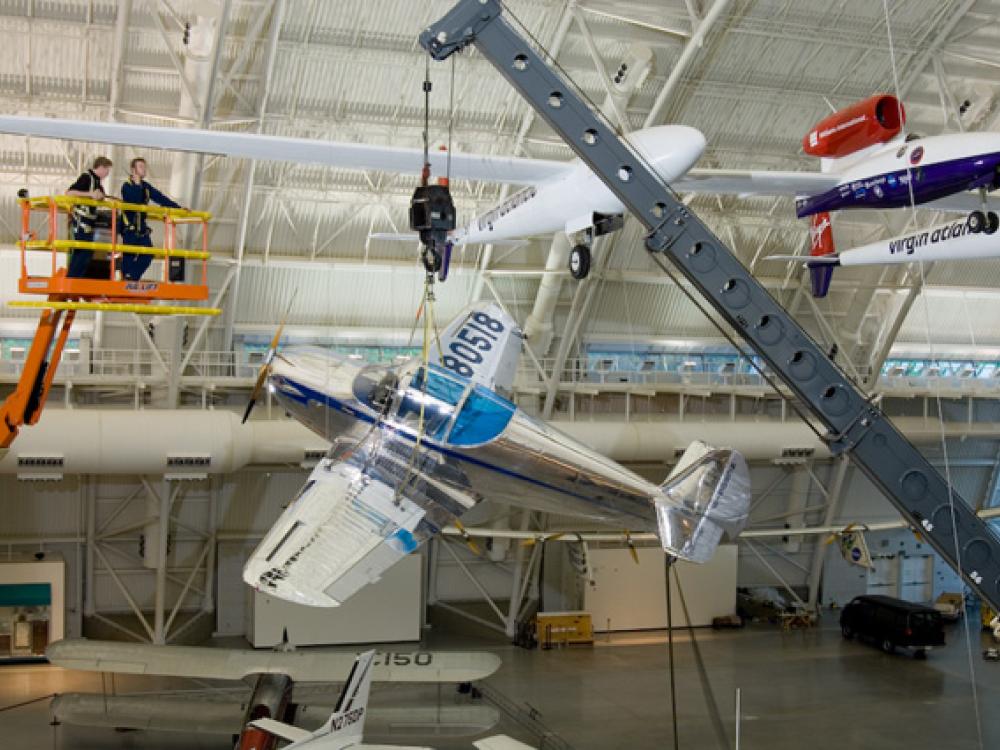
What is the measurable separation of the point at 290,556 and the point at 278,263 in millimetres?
15833

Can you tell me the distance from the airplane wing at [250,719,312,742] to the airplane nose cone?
954cm

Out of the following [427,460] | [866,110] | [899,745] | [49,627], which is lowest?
[899,745]

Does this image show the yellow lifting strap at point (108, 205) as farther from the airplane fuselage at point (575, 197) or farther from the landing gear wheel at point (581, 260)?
the landing gear wheel at point (581, 260)

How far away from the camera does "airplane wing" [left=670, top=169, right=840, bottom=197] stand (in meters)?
16.4

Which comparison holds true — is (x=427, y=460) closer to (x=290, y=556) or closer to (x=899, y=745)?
(x=290, y=556)

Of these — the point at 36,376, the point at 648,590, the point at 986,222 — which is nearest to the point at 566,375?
the point at 648,590

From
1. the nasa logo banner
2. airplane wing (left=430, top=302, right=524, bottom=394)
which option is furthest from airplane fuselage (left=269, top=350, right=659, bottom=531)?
the nasa logo banner

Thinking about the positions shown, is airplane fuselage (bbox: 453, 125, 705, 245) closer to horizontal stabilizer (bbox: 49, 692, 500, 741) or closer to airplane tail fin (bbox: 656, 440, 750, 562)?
airplane tail fin (bbox: 656, 440, 750, 562)

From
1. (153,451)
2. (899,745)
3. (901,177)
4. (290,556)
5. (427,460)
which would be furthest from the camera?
(153,451)

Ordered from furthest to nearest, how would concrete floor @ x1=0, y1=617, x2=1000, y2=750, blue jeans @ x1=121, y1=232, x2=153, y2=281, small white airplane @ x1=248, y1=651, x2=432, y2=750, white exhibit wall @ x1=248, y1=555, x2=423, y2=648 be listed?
white exhibit wall @ x1=248, y1=555, x2=423, y2=648 < concrete floor @ x1=0, y1=617, x2=1000, y2=750 < small white airplane @ x1=248, y1=651, x2=432, y2=750 < blue jeans @ x1=121, y1=232, x2=153, y2=281

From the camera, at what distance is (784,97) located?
26188 millimetres

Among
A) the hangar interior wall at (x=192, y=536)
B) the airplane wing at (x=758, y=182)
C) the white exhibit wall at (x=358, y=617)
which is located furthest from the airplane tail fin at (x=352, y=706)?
the hangar interior wall at (x=192, y=536)

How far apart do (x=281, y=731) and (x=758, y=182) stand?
10853 millimetres

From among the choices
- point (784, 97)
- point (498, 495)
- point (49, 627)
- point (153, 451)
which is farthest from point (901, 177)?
point (49, 627)
